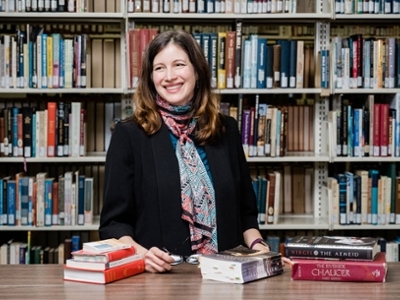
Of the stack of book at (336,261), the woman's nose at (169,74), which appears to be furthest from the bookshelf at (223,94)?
the stack of book at (336,261)

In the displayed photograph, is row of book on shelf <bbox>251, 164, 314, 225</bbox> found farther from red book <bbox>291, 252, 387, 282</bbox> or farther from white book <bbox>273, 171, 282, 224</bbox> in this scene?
red book <bbox>291, 252, 387, 282</bbox>

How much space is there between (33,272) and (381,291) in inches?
39.6

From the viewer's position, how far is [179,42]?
2551mm

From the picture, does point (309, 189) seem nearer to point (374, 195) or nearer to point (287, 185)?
point (287, 185)

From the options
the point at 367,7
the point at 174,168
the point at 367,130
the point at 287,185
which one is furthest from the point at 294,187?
the point at 174,168

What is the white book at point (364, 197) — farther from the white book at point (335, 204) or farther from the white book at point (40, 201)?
the white book at point (40, 201)

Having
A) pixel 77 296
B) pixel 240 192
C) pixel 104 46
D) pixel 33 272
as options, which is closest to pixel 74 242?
pixel 104 46

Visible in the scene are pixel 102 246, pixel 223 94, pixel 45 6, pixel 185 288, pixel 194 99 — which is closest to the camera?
pixel 185 288

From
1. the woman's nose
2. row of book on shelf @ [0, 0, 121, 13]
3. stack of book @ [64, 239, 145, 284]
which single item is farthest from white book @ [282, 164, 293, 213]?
stack of book @ [64, 239, 145, 284]

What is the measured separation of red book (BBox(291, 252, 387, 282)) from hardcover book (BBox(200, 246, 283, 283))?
0.26 feet

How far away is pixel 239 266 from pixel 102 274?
38cm

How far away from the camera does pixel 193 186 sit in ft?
8.18

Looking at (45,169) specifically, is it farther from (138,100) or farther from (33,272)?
(33,272)

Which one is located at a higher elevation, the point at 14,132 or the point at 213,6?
the point at 213,6
